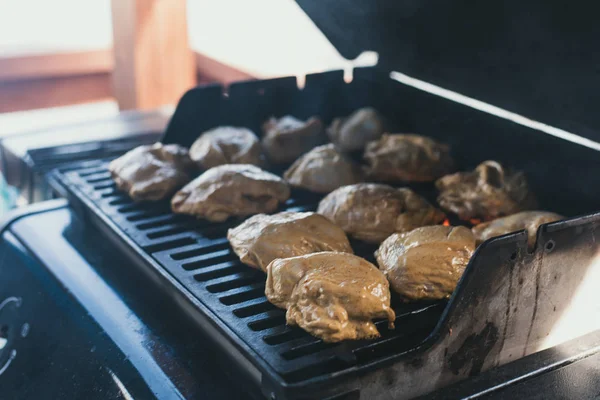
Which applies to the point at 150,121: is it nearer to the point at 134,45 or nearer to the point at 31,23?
the point at 134,45

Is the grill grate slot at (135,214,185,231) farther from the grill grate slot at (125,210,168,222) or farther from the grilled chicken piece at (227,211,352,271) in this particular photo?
the grilled chicken piece at (227,211,352,271)

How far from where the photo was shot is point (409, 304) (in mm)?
1574

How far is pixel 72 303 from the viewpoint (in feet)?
5.91

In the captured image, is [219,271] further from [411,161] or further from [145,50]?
[145,50]

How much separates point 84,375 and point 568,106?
149 cm

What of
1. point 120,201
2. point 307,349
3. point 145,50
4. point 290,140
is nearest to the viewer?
point 307,349

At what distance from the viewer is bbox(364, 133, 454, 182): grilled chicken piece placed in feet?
7.57

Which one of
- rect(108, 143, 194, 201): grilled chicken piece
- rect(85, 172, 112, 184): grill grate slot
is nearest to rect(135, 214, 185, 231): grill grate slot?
rect(108, 143, 194, 201): grilled chicken piece

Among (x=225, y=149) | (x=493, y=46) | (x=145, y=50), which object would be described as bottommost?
(x=225, y=149)

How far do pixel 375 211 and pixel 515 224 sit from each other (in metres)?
0.38

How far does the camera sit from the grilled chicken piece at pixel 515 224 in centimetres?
183

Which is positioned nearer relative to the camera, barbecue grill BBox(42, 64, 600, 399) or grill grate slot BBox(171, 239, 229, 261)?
barbecue grill BBox(42, 64, 600, 399)

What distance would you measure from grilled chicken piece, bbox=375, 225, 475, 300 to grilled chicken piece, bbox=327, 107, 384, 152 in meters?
0.87

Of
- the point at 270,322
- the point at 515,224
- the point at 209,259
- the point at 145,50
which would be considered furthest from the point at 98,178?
the point at 145,50
